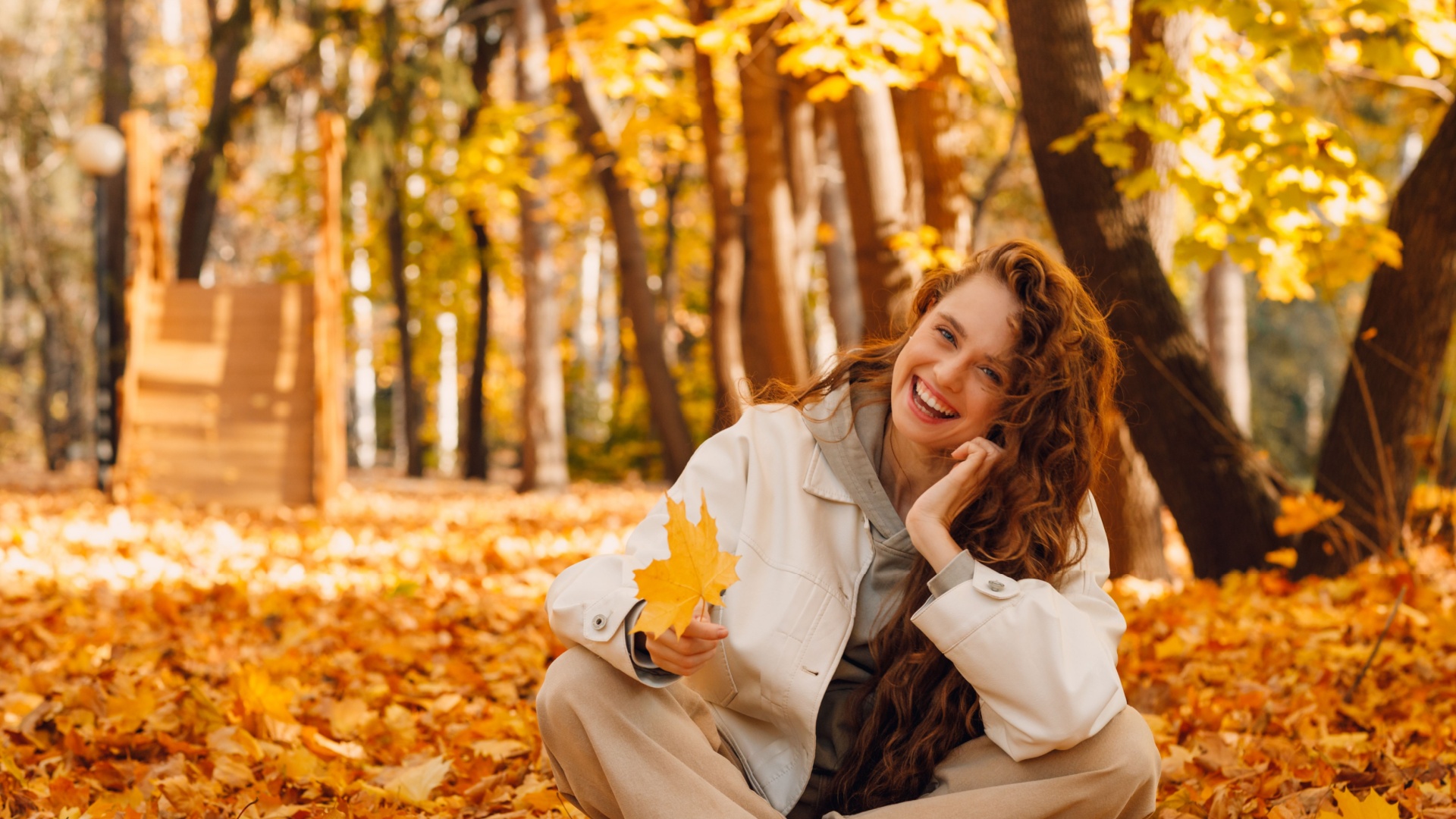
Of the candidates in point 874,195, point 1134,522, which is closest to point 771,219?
point 874,195

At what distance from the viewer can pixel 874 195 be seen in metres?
6.21

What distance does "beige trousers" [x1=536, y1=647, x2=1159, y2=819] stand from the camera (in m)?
1.89

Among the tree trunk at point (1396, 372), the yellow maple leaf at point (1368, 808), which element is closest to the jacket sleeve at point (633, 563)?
the yellow maple leaf at point (1368, 808)

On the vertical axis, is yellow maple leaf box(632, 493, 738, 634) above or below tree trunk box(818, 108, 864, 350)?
below

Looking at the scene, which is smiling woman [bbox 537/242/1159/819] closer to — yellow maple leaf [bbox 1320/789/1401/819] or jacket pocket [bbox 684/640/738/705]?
jacket pocket [bbox 684/640/738/705]

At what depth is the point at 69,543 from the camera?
6.57 meters

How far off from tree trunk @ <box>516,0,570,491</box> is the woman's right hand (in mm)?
9608

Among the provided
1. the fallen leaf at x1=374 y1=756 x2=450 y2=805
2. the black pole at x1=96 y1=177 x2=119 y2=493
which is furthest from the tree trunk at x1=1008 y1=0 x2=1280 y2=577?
the black pole at x1=96 y1=177 x2=119 y2=493

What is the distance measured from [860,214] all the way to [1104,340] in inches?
163

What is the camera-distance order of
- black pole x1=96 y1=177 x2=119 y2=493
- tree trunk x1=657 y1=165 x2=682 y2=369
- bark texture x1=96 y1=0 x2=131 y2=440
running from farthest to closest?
tree trunk x1=657 y1=165 x2=682 y2=369 < bark texture x1=96 y1=0 x2=131 y2=440 < black pole x1=96 y1=177 x2=119 y2=493

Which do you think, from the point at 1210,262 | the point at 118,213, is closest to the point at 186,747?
the point at 1210,262

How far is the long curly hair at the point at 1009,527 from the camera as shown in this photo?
6.90 feet

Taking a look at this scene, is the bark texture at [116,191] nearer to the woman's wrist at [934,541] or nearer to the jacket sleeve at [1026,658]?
the woman's wrist at [934,541]

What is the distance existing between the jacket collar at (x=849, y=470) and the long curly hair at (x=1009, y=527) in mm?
105
